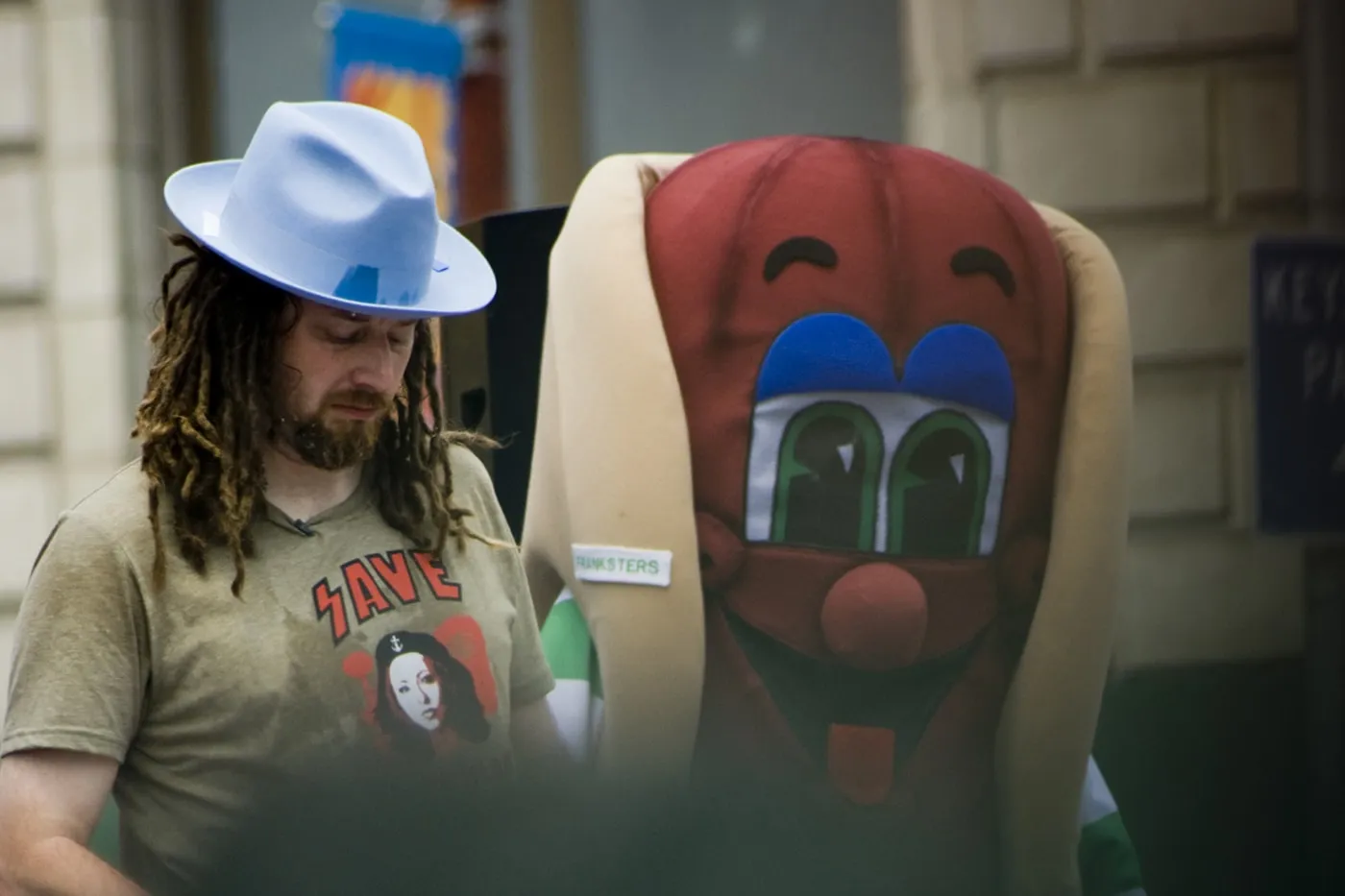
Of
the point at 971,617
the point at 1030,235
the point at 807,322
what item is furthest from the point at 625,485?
the point at 1030,235

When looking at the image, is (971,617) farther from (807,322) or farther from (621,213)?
(621,213)

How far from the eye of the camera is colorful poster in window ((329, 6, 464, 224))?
321cm

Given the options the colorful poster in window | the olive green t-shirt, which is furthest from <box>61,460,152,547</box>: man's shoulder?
the colorful poster in window

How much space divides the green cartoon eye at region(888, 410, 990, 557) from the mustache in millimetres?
785

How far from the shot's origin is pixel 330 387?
169 cm

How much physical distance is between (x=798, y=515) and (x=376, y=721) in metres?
0.72

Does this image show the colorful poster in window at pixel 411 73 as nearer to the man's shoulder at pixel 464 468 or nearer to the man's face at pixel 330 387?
the man's shoulder at pixel 464 468

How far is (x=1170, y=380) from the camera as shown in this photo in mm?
2855

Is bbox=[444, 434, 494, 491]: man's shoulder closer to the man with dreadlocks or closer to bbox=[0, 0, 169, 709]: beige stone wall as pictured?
the man with dreadlocks

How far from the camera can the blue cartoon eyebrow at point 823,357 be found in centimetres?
220

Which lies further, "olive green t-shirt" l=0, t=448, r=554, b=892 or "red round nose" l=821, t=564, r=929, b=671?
"red round nose" l=821, t=564, r=929, b=671

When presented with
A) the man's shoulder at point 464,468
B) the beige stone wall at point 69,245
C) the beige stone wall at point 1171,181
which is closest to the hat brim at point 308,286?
the man's shoulder at point 464,468

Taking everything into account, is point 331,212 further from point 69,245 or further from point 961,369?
point 69,245

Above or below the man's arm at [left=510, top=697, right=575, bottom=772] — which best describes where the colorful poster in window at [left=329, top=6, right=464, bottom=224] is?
above
